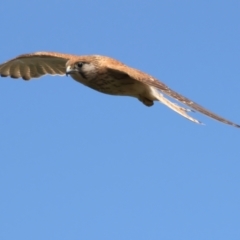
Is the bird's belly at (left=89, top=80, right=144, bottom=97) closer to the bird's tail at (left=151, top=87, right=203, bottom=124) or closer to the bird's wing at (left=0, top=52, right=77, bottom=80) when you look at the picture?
the bird's tail at (left=151, top=87, right=203, bottom=124)

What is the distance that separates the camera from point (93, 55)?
470 inches

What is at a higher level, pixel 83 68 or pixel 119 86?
pixel 83 68

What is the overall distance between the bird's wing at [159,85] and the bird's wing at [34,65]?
2.36 metres

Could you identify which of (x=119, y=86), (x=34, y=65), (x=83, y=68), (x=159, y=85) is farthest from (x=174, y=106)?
(x=34, y=65)

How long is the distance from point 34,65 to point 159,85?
5132 mm

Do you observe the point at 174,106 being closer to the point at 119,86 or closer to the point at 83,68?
the point at 119,86

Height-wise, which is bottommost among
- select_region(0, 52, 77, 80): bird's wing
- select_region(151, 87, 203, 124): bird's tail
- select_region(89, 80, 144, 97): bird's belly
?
select_region(151, 87, 203, 124): bird's tail

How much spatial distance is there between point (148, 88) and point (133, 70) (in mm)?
448

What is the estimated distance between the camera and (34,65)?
14930 millimetres

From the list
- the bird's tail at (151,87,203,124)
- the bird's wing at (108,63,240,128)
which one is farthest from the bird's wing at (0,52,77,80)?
the bird's tail at (151,87,203,124)

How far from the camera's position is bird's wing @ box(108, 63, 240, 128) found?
8979 millimetres

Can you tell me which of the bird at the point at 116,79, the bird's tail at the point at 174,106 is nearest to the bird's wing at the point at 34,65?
the bird at the point at 116,79

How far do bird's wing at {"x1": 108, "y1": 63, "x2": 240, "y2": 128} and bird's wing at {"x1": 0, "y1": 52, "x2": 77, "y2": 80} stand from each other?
2.36 metres

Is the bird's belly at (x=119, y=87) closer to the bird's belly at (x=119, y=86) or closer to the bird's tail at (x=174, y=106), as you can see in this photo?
the bird's belly at (x=119, y=86)
